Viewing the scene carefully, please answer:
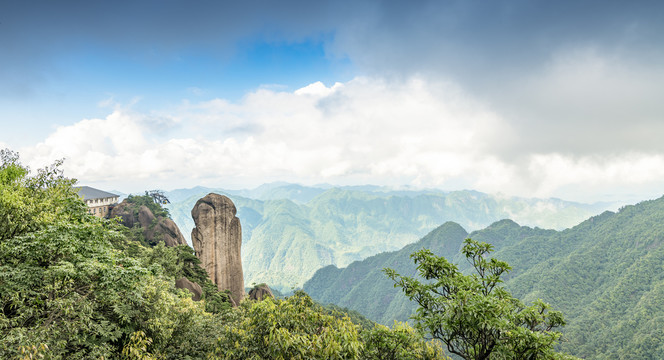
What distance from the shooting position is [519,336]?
343 inches

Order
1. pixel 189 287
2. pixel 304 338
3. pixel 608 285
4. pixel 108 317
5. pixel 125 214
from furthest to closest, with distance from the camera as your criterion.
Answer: pixel 608 285 < pixel 125 214 < pixel 189 287 < pixel 108 317 < pixel 304 338

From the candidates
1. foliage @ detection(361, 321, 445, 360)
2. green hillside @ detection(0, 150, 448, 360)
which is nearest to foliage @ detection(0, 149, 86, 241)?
green hillside @ detection(0, 150, 448, 360)

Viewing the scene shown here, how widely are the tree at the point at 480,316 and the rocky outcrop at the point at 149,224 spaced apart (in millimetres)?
45187

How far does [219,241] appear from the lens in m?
48.0

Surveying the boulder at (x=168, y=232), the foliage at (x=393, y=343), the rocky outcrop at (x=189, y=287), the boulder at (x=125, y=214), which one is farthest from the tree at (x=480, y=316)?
the boulder at (x=125, y=214)

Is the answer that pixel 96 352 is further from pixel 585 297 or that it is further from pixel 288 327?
pixel 585 297

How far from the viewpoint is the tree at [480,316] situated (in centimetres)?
864

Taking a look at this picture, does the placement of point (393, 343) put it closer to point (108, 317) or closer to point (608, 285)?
point (108, 317)

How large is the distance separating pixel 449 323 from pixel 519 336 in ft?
6.09

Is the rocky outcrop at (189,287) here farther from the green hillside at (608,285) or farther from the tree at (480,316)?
the green hillside at (608,285)

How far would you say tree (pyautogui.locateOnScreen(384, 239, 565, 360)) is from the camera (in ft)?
28.3

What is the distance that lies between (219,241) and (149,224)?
12.3 m

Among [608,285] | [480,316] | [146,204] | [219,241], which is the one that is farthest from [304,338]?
[608,285]

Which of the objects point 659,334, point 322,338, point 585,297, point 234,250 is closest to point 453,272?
point 322,338
